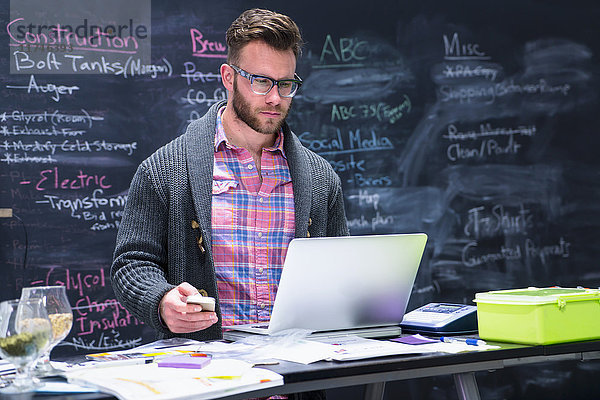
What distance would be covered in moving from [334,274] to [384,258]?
14cm

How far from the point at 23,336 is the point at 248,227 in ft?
3.04

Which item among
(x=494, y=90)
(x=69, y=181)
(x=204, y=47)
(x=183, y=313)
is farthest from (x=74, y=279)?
(x=494, y=90)

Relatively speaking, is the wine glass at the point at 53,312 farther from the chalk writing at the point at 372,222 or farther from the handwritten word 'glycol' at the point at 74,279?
the chalk writing at the point at 372,222

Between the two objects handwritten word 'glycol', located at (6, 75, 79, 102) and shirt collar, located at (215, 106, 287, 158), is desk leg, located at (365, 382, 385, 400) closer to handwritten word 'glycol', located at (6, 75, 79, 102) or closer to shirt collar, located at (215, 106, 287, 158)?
shirt collar, located at (215, 106, 287, 158)

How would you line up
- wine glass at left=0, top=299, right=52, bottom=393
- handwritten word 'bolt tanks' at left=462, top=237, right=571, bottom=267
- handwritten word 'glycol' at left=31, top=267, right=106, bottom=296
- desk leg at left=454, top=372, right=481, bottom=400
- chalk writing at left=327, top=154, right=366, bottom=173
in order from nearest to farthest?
wine glass at left=0, top=299, right=52, bottom=393
desk leg at left=454, top=372, right=481, bottom=400
handwritten word 'glycol' at left=31, top=267, right=106, bottom=296
chalk writing at left=327, top=154, right=366, bottom=173
handwritten word 'bolt tanks' at left=462, top=237, right=571, bottom=267

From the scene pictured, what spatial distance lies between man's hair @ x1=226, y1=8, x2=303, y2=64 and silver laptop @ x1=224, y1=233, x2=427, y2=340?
701mm

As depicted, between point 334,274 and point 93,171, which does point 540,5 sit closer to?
point 93,171

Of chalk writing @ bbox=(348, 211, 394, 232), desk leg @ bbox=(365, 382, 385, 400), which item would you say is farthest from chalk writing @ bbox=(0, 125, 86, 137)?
desk leg @ bbox=(365, 382, 385, 400)

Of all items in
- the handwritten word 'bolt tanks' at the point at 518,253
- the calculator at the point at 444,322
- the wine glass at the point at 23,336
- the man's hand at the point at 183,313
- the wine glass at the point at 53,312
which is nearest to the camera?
the wine glass at the point at 23,336

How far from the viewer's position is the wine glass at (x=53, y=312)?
4.77 feet

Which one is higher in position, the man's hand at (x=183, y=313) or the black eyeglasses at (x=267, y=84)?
the black eyeglasses at (x=267, y=84)

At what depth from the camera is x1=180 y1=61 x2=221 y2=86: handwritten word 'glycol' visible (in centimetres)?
391

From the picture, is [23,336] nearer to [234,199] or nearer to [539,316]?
[234,199]

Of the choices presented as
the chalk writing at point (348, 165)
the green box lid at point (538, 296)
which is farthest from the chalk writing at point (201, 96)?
the green box lid at point (538, 296)
